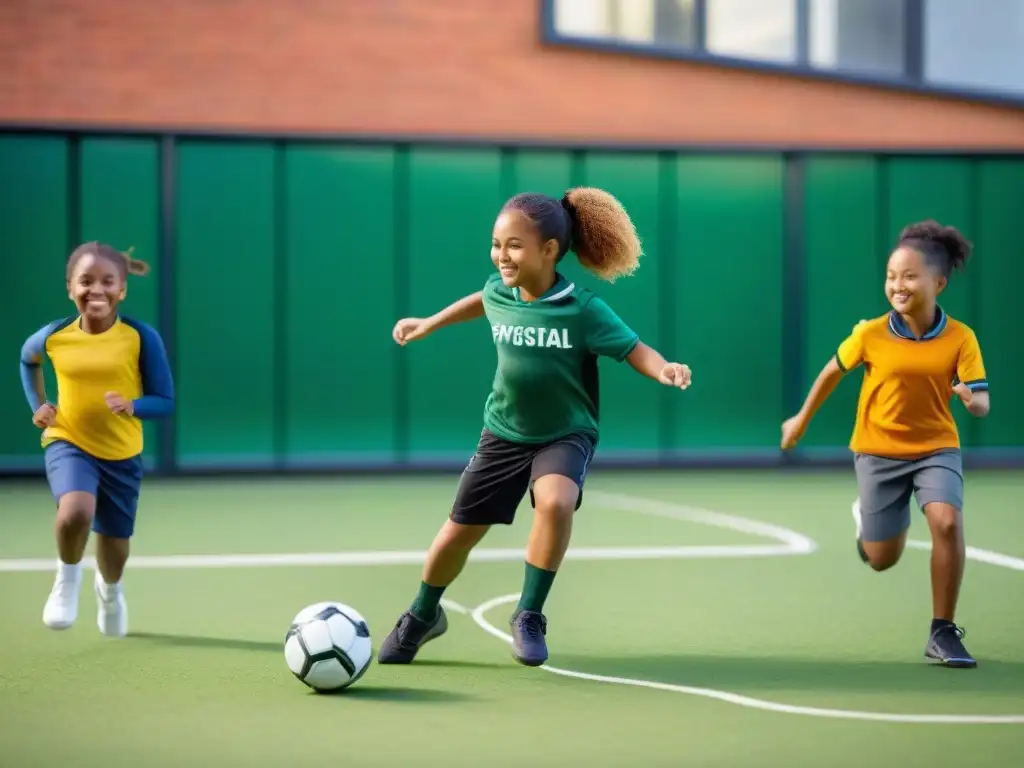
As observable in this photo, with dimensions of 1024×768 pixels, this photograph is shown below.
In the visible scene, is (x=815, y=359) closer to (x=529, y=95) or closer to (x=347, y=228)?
(x=529, y=95)

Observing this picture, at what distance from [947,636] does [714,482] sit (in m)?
7.63

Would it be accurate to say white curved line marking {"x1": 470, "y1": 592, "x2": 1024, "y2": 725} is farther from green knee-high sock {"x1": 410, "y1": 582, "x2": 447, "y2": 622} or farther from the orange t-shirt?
the orange t-shirt

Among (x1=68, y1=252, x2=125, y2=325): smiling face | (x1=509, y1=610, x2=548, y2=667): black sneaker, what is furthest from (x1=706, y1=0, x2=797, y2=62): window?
(x1=509, y1=610, x2=548, y2=667): black sneaker

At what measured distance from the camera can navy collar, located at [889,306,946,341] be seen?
20.4ft

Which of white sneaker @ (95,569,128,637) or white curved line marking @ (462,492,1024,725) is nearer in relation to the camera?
white curved line marking @ (462,492,1024,725)

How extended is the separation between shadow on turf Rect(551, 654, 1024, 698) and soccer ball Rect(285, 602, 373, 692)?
2.79 feet

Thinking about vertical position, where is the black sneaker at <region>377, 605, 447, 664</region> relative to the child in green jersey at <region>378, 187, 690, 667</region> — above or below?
below

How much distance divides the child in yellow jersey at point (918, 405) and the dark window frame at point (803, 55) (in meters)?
8.51

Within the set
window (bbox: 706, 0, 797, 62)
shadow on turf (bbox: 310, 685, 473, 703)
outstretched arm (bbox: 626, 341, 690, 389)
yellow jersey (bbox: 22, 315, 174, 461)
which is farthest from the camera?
window (bbox: 706, 0, 797, 62)

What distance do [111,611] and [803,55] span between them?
1017 centimetres

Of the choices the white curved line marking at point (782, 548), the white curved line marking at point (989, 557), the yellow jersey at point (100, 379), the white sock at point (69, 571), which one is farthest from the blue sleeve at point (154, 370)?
the white curved line marking at point (989, 557)

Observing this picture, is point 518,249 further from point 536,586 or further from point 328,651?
point 328,651

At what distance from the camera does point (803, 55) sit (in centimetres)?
1477

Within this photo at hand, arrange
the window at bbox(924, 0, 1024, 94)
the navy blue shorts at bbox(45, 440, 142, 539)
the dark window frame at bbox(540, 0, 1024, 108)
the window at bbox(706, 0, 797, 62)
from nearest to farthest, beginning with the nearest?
1. the navy blue shorts at bbox(45, 440, 142, 539)
2. the dark window frame at bbox(540, 0, 1024, 108)
3. the window at bbox(706, 0, 797, 62)
4. the window at bbox(924, 0, 1024, 94)
